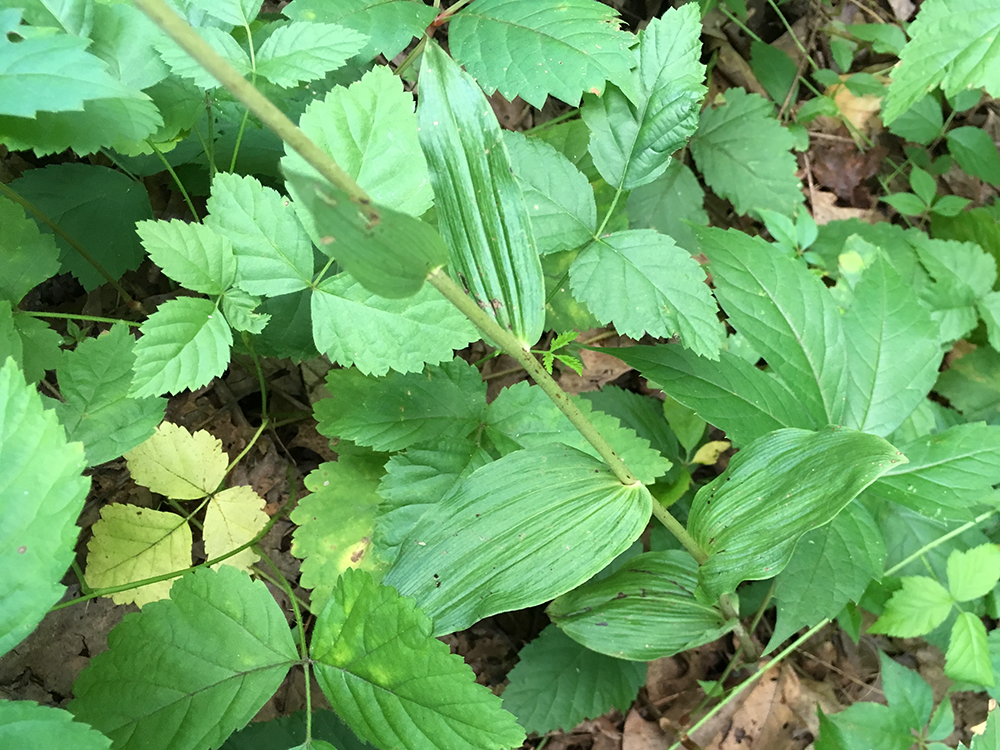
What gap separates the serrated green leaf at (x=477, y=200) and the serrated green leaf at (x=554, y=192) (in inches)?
15.4

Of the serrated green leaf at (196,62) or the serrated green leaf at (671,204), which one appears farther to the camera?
the serrated green leaf at (671,204)

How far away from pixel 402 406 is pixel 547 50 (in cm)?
76

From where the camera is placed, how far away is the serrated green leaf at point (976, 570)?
143cm

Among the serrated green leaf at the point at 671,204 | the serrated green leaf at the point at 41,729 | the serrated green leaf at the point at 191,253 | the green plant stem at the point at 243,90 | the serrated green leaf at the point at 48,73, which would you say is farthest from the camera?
the serrated green leaf at the point at 671,204

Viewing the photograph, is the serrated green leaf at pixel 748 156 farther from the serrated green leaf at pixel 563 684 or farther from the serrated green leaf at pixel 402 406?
the serrated green leaf at pixel 563 684

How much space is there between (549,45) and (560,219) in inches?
13.2

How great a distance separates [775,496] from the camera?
109 centimetres

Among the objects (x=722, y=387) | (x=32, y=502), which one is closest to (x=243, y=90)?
(x=32, y=502)

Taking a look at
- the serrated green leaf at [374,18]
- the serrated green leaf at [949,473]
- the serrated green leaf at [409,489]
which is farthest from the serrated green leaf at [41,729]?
the serrated green leaf at [949,473]

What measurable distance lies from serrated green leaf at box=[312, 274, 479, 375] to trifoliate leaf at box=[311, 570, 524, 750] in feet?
1.18

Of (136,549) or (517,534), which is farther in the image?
(136,549)

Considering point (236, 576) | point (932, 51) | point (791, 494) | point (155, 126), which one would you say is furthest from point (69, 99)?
point (932, 51)

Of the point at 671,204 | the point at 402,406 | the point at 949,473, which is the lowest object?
the point at 949,473

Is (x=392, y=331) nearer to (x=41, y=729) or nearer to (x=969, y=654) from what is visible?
(x=41, y=729)
